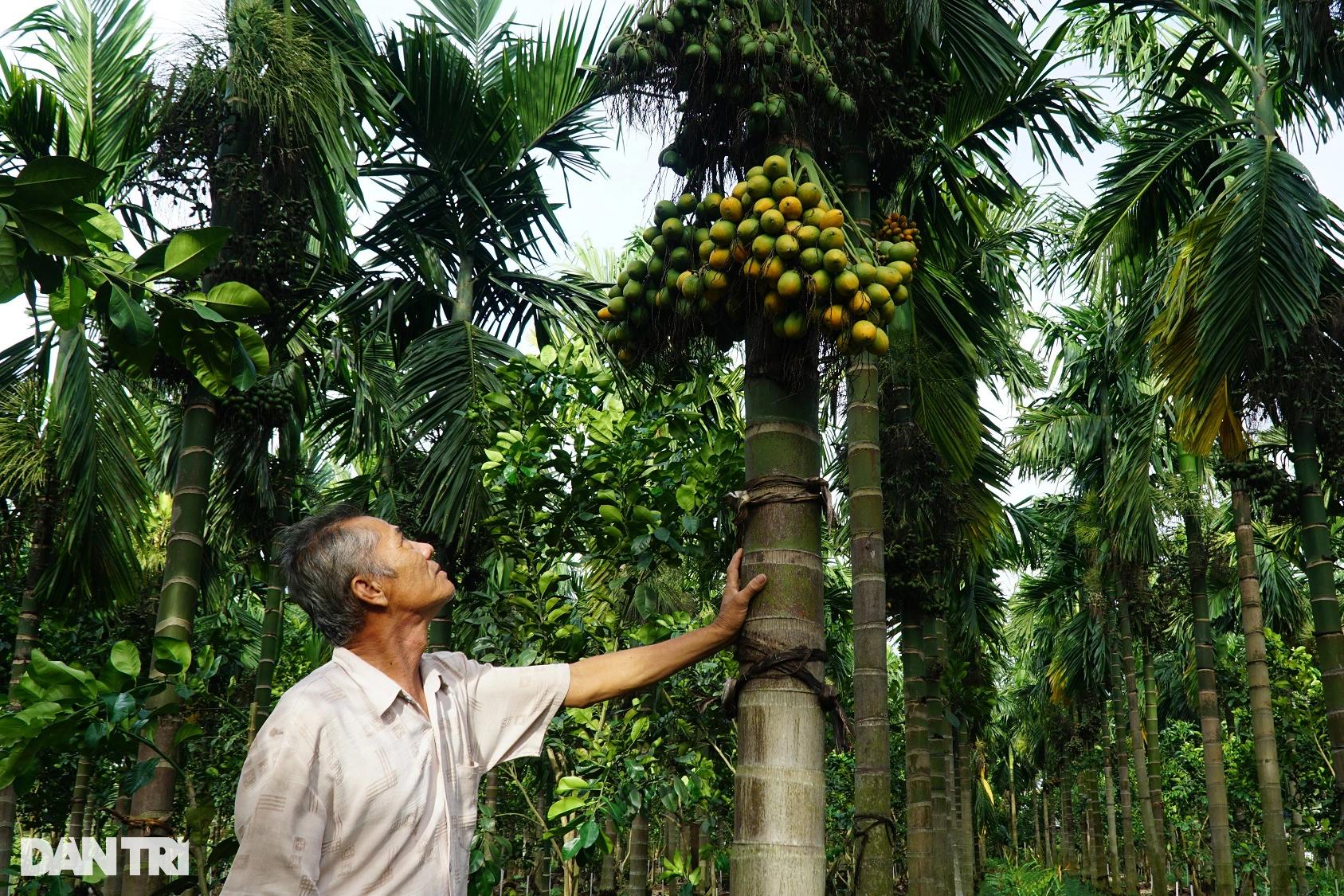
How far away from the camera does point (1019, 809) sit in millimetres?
54250

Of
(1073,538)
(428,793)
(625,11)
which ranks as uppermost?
(1073,538)

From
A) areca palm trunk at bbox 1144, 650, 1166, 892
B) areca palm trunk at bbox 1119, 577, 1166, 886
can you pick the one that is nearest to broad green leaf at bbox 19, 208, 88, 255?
areca palm trunk at bbox 1119, 577, 1166, 886

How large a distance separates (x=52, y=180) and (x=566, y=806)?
3.08 meters

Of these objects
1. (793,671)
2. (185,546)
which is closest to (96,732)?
(793,671)

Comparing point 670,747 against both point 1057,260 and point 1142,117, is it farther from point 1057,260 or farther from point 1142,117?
point 1057,260

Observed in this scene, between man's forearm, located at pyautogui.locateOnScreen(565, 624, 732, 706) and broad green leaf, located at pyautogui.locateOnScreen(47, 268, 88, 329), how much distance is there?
4.76 feet

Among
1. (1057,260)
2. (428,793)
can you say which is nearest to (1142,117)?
(1057,260)

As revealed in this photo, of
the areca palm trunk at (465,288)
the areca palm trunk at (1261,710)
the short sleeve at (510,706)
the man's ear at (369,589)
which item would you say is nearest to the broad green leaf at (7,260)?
the man's ear at (369,589)

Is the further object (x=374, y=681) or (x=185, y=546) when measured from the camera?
(x=185, y=546)

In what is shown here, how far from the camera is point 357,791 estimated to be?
7.55 feet

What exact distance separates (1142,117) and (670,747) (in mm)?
6883

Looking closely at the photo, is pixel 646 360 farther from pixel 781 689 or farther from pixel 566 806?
pixel 566 806

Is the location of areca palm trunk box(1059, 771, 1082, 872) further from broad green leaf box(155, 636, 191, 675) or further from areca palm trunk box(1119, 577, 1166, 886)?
broad green leaf box(155, 636, 191, 675)

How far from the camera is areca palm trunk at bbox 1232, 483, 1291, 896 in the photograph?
1128 centimetres
